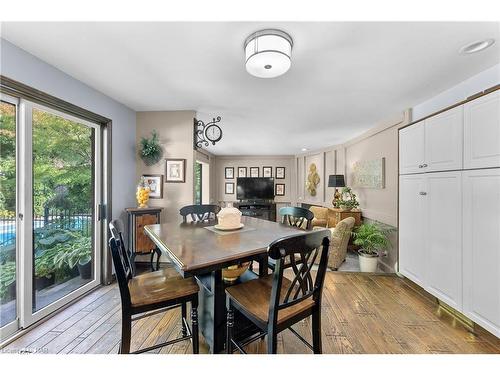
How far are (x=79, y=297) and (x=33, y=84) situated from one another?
210 cm

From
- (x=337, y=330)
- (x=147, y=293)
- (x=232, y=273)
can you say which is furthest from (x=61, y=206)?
(x=337, y=330)

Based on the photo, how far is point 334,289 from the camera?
2.60 metres

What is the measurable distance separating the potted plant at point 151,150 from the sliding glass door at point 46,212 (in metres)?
0.53

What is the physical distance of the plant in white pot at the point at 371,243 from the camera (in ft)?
10.5

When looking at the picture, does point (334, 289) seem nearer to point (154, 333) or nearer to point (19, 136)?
point (154, 333)

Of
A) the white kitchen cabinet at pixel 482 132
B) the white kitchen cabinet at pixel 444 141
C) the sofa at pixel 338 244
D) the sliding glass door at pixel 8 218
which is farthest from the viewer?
the sofa at pixel 338 244

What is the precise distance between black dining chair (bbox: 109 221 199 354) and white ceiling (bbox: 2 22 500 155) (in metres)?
1.34

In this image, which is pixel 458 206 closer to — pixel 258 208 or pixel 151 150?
pixel 151 150

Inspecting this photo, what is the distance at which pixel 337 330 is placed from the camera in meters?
1.86

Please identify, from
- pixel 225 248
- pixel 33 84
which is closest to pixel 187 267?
pixel 225 248

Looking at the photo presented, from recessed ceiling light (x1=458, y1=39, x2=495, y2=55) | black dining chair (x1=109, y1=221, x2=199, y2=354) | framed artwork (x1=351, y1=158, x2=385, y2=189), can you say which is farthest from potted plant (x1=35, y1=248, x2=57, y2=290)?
framed artwork (x1=351, y1=158, x2=385, y2=189)

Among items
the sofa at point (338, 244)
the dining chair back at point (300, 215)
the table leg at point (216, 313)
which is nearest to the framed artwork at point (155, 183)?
the dining chair back at point (300, 215)

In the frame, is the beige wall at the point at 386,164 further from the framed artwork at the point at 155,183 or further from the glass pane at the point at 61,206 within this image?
the glass pane at the point at 61,206

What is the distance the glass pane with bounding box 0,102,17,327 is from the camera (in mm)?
1688
